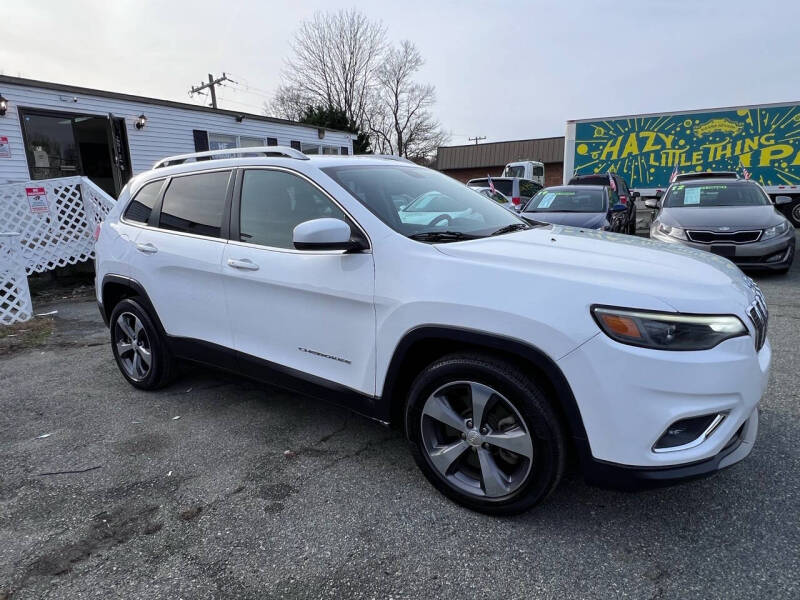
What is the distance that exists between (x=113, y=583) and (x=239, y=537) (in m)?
0.49

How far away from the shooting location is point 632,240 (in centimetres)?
278

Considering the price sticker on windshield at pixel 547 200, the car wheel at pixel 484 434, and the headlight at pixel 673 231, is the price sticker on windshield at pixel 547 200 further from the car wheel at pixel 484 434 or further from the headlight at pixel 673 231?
the car wheel at pixel 484 434

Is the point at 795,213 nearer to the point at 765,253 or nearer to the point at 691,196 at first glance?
the point at 691,196

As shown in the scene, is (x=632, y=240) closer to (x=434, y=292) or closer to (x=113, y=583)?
(x=434, y=292)

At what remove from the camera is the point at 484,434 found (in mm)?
2191

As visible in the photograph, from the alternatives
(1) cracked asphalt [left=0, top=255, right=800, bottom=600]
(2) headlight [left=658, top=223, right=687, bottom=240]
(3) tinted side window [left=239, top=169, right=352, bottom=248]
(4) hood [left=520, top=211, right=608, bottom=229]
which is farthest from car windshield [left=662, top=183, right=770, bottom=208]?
(3) tinted side window [left=239, top=169, right=352, bottom=248]

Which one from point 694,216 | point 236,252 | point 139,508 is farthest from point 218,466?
point 694,216

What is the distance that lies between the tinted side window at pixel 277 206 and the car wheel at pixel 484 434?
1049 millimetres

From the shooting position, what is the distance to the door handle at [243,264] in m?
2.84

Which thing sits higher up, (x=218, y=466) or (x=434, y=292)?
(x=434, y=292)

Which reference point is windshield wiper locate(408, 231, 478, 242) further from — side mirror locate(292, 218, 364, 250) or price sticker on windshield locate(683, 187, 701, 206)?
price sticker on windshield locate(683, 187, 701, 206)

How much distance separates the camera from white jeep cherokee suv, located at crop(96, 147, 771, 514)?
72.7 inches

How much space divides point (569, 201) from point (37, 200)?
29.9 feet

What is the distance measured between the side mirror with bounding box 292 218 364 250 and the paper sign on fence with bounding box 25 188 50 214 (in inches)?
315
